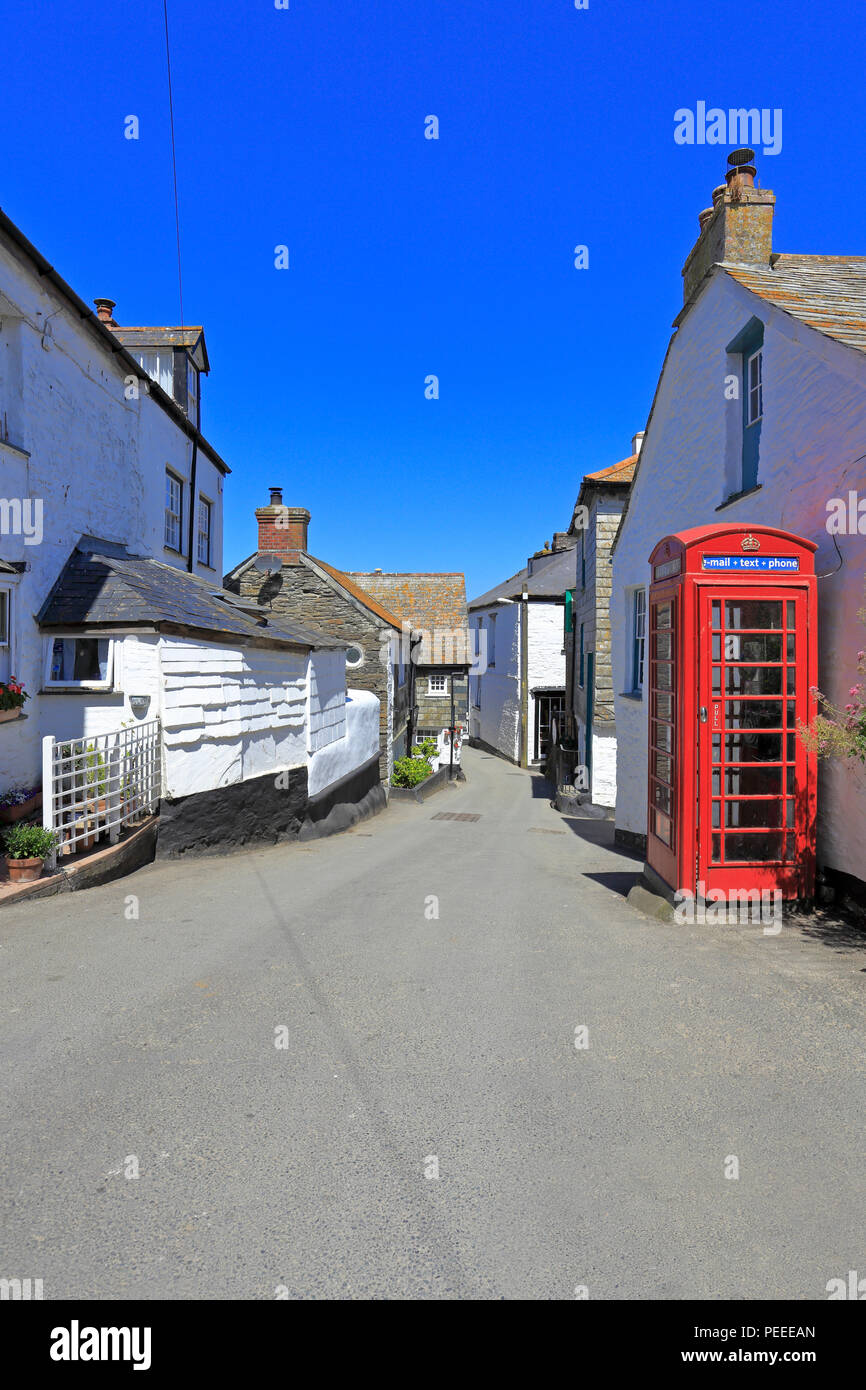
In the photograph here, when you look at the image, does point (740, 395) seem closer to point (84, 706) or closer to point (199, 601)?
point (199, 601)

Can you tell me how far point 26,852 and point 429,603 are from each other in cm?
3315

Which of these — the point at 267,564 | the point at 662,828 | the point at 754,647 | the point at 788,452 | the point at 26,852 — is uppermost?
the point at 267,564

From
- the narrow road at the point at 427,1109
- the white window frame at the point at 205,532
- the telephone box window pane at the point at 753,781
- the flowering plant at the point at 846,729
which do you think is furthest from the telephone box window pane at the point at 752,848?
the white window frame at the point at 205,532

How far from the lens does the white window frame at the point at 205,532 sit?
60.6 feet

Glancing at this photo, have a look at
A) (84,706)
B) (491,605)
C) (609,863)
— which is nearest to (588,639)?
(609,863)

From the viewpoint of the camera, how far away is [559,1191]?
3.09 meters

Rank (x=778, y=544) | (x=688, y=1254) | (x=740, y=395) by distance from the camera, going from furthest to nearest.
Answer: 1. (x=740, y=395)
2. (x=778, y=544)
3. (x=688, y=1254)

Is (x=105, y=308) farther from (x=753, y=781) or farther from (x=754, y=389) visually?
(x=753, y=781)

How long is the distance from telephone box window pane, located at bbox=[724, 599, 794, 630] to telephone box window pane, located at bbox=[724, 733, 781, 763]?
0.92m

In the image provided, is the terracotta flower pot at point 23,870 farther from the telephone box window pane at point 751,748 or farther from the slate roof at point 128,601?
the telephone box window pane at point 751,748

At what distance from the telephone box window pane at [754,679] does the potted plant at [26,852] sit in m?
6.29

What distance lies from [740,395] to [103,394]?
29.5ft

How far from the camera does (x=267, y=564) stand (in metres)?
25.8

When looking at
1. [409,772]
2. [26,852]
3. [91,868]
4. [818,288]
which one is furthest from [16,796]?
[409,772]
